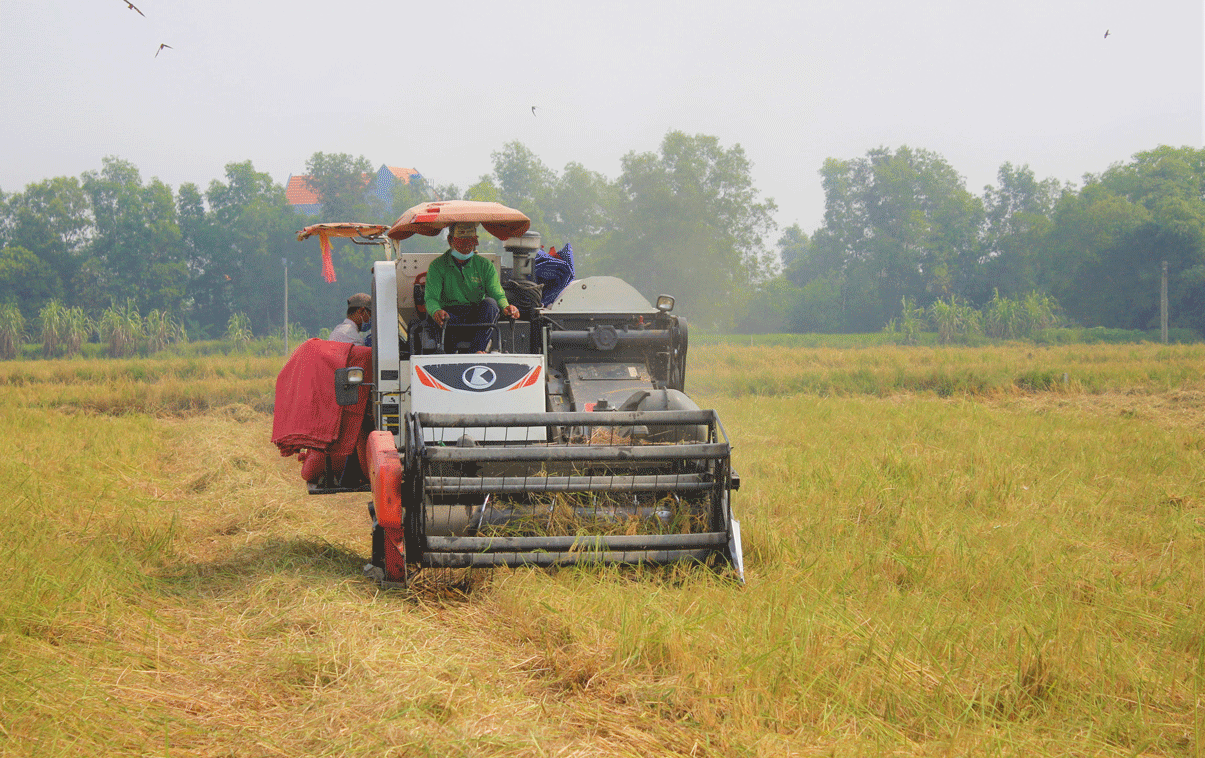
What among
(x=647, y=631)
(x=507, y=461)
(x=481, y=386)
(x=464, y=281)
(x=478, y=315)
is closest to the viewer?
(x=647, y=631)

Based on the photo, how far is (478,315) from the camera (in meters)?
6.70

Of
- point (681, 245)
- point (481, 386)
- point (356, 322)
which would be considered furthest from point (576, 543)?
point (681, 245)

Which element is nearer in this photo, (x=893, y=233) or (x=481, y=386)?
(x=481, y=386)

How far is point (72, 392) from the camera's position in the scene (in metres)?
18.5

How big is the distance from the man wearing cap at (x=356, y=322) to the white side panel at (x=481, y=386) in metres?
1.89

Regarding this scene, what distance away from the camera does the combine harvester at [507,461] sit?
14.8 ft

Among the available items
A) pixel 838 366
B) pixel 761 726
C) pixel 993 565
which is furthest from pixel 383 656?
pixel 838 366

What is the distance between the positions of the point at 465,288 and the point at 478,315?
24 centimetres

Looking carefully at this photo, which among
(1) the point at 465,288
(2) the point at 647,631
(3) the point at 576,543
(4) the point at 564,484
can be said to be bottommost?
(2) the point at 647,631

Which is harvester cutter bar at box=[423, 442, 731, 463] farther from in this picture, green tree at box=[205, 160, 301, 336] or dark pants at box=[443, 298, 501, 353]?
green tree at box=[205, 160, 301, 336]

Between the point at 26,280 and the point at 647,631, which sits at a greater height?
the point at 26,280

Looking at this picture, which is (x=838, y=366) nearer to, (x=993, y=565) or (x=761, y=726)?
(x=993, y=565)

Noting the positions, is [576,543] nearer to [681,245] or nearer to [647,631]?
[647,631]

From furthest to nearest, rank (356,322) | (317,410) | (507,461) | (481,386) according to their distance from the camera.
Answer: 1. (356,322)
2. (317,410)
3. (481,386)
4. (507,461)
